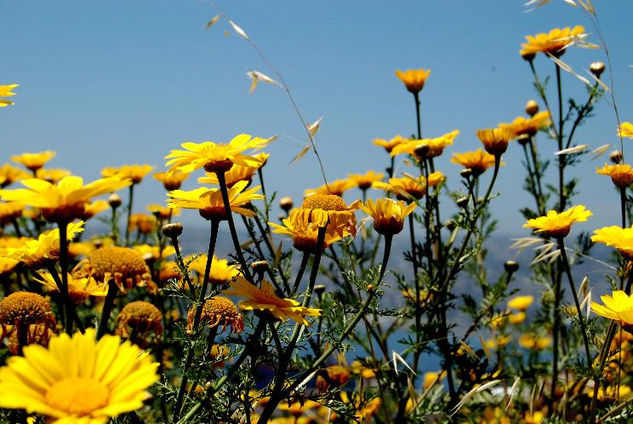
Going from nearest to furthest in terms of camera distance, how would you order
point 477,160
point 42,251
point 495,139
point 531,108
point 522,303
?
point 42,251 → point 495,139 → point 477,160 → point 531,108 → point 522,303

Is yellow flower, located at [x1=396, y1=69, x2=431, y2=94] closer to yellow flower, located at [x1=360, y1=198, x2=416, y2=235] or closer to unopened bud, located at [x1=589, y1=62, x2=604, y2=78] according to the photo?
unopened bud, located at [x1=589, y1=62, x2=604, y2=78]

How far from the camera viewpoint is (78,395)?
1142mm

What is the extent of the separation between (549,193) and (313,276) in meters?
3.25

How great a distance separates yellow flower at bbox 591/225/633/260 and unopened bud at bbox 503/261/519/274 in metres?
1.63

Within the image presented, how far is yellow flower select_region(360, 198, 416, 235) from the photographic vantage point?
1.90m

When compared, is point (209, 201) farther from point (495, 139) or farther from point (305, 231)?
point (495, 139)

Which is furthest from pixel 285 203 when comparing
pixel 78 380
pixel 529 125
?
pixel 78 380

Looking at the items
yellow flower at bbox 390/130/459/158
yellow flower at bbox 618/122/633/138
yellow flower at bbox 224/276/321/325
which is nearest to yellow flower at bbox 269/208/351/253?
yellow flower at bbox 224/276/321/325

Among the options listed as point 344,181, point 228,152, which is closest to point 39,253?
point 228,152

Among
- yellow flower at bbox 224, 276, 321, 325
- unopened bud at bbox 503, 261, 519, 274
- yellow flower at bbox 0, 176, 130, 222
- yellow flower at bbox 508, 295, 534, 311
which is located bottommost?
yellow flower at bbox 508, 295, 534, 311

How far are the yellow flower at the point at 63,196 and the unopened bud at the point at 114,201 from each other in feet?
12.3

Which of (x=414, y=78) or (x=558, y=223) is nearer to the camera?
(x=558, y=223)

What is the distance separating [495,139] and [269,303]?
1801 mm

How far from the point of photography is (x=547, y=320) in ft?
15.1
